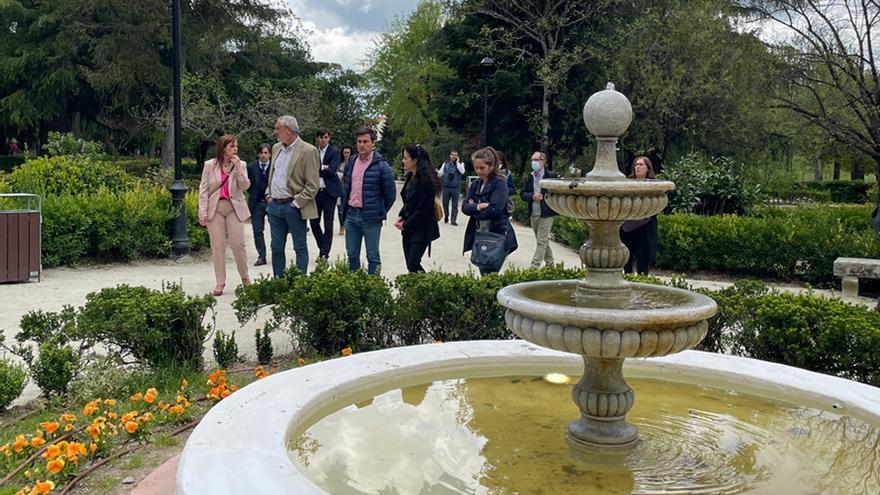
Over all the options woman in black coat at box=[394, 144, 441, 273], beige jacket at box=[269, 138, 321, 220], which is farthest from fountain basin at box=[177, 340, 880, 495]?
A: beige jacket at box=[269, 138, 321, 220]

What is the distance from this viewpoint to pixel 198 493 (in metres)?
2.62

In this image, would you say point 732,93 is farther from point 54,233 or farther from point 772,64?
point 54,233

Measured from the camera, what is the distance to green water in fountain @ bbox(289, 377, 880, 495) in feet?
11.1

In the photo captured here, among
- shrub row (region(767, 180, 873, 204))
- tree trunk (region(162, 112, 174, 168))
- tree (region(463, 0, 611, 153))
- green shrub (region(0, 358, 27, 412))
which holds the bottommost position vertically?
green shrub (region(0, 358, 27, 412))

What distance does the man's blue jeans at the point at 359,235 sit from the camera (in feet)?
28.5

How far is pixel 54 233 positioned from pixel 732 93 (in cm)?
2119

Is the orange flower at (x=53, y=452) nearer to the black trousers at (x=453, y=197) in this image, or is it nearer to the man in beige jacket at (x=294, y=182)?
the man in beige jacket at (x=294, y=182)

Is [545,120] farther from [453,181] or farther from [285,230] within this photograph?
[285,230]

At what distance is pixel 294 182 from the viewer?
875 cm

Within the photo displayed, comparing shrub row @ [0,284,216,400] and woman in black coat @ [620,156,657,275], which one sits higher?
woman in black coat @ [620,156,657,275]

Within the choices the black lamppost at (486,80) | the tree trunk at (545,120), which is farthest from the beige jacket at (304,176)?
the tree trunk at (545,120)

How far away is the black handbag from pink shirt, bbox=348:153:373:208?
1.58 metres

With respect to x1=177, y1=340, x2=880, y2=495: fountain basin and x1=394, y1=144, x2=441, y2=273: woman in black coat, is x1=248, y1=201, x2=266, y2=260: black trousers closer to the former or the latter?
x1=394, y1=144, x2=441, y2=273: woman in black coat

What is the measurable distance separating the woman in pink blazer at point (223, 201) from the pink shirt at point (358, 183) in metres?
1.25
